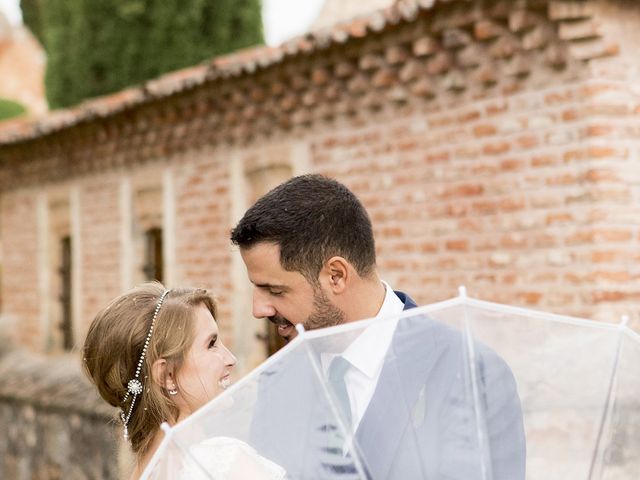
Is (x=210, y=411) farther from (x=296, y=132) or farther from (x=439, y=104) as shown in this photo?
(x=296, y=132)

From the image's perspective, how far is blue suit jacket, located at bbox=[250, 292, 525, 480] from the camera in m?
2.15

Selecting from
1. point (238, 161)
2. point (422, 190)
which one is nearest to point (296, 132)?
point (238, 161)

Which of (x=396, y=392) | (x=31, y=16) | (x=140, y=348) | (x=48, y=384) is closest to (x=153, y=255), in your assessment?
(x=48, y=384)

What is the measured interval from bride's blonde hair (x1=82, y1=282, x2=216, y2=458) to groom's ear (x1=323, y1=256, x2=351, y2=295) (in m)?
0.66

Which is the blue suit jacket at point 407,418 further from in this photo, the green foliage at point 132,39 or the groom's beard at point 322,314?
the green foliage at point 132,39

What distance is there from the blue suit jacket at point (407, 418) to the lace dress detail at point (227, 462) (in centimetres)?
4

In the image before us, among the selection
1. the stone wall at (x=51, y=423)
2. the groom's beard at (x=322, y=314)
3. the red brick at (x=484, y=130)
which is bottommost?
the stone wall at (x=51, y=423)

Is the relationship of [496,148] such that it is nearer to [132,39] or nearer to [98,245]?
[98,245]

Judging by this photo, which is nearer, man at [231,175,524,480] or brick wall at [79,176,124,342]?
man at [231,175,524,480]

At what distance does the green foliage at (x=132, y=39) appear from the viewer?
1563 centimetres

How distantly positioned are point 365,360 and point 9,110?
23.5 m

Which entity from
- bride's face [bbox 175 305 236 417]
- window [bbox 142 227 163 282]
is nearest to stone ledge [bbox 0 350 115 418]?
window [bbox 142 227 163 282]

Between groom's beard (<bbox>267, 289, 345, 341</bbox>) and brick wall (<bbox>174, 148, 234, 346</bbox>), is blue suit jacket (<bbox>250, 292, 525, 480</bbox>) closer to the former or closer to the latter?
groom's beard (<bbox>267, 289, 345, 341</bbox>)

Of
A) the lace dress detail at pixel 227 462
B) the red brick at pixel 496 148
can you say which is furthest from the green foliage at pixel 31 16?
the lace dress detail at pixel 227 462
